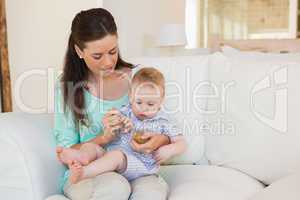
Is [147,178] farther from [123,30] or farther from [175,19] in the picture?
[175,19]

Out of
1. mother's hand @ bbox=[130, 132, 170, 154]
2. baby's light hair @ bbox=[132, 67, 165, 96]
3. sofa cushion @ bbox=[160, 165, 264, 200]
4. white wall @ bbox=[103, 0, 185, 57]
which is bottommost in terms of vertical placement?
sofa cushion @ bbox=[160, 165, 264, 200]

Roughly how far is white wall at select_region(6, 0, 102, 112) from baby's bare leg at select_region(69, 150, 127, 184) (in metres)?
1.56

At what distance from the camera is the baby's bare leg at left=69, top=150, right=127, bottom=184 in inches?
39.0

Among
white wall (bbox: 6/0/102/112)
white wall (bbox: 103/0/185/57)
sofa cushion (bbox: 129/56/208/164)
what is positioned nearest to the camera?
sofa cushion (bbox: 129/56/208/164)

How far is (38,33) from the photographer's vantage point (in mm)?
2535

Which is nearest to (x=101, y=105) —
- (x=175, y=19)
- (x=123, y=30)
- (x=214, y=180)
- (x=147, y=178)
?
(x=147, y=178)

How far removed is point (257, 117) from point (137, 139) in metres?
0.41

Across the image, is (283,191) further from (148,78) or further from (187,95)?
(187,95)

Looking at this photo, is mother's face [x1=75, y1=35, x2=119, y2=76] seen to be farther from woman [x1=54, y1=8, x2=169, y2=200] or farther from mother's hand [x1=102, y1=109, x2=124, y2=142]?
mother's hand [x1=102, y1=109, x2=124, y2=142]

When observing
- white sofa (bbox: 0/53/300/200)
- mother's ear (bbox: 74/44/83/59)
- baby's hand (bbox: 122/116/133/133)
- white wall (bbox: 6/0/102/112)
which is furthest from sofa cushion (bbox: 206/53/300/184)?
white wall (bbox: 6/0/102/112)

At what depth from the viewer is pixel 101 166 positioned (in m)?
1.01

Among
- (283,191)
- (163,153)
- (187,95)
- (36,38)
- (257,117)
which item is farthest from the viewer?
(36,38)

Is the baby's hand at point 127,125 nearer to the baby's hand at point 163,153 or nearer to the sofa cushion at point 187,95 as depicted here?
the baby's hand at point 163,153

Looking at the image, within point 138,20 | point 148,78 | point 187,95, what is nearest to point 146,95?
point 148,78
